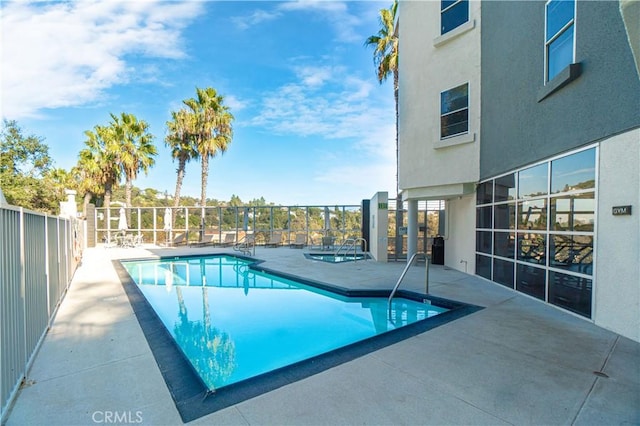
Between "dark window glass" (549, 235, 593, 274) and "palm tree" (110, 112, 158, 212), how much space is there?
67.2 ft

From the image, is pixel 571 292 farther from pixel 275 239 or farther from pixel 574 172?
pixel 275 239

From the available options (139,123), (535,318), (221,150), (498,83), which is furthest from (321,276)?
(139,123)

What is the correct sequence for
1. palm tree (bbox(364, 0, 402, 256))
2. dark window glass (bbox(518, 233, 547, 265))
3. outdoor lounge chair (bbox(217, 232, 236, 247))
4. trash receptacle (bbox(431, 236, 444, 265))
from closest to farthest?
dark window glass (bbox(518, 233, 547, 265)) < trash receptacle (bbox(431, 236, 444, 265)) < palm tree (bbox(364, 0, 402, 256)) < outdoor lounge chair (bbox(217, 232, 236, 247))

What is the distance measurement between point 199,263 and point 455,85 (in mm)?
11139

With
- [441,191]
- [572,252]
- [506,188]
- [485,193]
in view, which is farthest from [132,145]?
[572,252]

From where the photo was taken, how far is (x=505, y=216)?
6.96m

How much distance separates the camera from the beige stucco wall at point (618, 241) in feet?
12.3

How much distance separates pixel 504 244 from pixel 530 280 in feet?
3.74

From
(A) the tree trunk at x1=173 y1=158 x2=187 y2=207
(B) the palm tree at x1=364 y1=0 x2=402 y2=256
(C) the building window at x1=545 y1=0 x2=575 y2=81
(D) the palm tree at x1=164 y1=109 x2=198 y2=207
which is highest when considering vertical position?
(B) the palm tree at x1=364 y1=0 x2=402 y2=256

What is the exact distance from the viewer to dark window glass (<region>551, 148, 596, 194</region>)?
4520mm

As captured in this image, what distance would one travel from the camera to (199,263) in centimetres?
1245

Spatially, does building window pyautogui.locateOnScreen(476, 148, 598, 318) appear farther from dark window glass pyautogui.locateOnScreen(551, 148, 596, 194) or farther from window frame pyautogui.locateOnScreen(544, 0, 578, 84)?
window frame pyautogui.locateOnScreen(544, 0, 578, 84)

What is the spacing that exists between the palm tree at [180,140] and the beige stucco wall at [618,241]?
1921 cm

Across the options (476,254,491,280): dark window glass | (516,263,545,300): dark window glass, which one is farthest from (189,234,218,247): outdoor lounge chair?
(516,263,545,300): dark window glass
